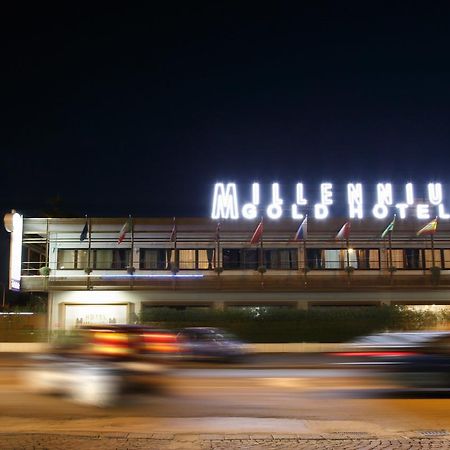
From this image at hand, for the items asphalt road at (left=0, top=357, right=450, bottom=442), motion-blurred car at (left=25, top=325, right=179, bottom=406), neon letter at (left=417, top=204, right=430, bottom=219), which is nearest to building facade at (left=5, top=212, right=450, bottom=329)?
neon letter at (left=417, top=204, right=430, bottom=219)

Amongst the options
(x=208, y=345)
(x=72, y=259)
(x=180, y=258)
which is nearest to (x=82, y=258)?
(x=72, y=259)

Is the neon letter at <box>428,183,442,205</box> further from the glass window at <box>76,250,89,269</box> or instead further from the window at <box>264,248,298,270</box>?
the glass window at <box>76,250,89,269</box>

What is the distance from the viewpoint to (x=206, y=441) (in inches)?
→ 331

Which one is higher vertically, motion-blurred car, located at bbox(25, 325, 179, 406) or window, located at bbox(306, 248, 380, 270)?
window, located at bbox(306, 248, 380, 270)

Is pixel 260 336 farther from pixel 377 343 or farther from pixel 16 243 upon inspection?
pixel 377 343

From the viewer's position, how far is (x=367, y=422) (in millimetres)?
10352

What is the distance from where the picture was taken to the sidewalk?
7977mm

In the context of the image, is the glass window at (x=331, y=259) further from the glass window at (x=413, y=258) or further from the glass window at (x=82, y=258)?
the glass window at (x=82, y=258)

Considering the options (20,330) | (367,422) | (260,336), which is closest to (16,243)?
(20,330)

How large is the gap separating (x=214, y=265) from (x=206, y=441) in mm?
35073

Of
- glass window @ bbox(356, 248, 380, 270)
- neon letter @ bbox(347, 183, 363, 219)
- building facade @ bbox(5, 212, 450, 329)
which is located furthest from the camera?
glass window @ bbox(356, 248, 380, 270)

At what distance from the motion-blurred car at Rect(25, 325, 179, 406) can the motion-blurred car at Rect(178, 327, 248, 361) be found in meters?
7.73

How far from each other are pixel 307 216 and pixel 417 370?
28270 mm

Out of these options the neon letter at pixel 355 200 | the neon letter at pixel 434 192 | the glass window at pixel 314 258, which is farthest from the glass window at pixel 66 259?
the neon letter at pixel 434 192
